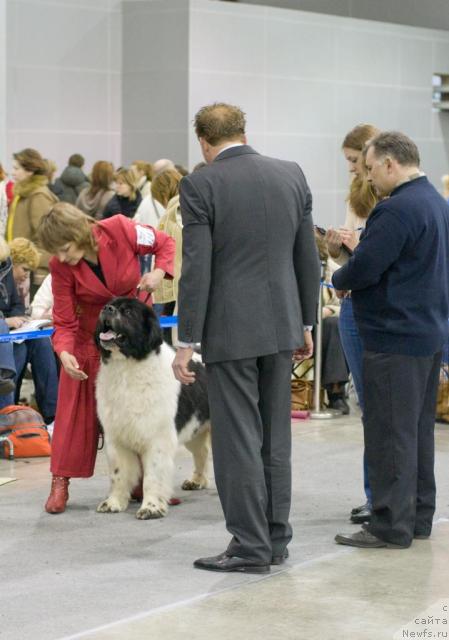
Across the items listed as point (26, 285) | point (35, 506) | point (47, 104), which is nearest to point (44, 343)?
point (26, 285)

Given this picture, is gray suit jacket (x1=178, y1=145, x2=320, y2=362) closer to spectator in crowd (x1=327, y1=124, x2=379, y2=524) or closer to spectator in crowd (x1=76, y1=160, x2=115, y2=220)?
spectator in crowd (x1=327, y1=124, x2=379, y2=524)

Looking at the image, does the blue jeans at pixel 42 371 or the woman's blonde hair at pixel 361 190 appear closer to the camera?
the woman's blonde hair at pixel 361 190

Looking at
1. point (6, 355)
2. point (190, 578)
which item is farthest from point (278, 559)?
point (6, 355)

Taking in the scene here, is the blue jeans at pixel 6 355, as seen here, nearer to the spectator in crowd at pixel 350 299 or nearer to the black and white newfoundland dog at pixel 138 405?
the black and white newfoundland dog at pixel 138 405

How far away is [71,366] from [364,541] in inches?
59.7

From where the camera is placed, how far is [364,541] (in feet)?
15.8

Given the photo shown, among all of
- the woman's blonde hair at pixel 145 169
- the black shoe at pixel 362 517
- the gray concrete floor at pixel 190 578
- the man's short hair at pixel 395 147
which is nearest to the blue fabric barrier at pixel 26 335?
the gray concrete floor at pixel 190 578

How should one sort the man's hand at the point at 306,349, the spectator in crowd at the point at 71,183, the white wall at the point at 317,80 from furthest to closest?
the white wall at the point at 317,80
the spectator in crowd at the point at 71,183
the man's hand at the point at 306,349

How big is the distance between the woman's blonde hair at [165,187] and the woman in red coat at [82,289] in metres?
3.17

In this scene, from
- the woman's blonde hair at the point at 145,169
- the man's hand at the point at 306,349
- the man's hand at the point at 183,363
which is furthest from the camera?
the woman's blonde hair at the point at 145,169

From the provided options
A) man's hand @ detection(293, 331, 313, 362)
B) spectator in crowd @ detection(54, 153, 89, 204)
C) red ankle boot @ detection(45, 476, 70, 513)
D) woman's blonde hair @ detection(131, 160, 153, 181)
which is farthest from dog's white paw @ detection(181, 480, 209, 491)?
spectator in crowd @ detection(54, 153, 89, 204)

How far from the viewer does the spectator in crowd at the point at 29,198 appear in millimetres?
9398

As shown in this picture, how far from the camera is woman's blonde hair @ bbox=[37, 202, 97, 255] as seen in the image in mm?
5223

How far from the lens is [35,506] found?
5621 millimetres
